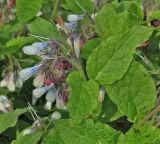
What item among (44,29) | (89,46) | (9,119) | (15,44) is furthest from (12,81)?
(89,46)

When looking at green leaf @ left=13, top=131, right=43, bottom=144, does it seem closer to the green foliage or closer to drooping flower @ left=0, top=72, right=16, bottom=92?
the green foliage

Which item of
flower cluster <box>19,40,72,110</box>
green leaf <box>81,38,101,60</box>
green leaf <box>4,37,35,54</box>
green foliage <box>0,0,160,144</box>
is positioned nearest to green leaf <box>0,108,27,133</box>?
green foliage <box>0,0,160,144</box>

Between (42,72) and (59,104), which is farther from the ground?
(42,72)

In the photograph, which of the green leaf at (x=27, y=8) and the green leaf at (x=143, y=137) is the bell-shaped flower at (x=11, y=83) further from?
the green leaf at (x=143, y=137)

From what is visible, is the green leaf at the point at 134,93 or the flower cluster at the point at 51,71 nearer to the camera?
the green leaf at the point at 134,93

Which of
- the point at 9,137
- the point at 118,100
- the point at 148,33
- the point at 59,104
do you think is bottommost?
the point at 9,137

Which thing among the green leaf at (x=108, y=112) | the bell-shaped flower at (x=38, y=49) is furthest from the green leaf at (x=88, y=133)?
the bell-shaped flower at (x=38, y=49)

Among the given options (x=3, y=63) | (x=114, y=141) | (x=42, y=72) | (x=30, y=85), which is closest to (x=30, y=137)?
(x=42, y=72)

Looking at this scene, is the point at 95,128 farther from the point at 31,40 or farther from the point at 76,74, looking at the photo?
the point at 31,40
